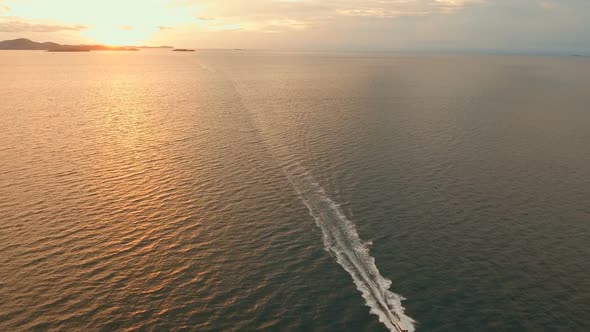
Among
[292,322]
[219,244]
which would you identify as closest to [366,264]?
[292,322]

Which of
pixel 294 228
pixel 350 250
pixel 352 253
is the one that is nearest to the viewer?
pixel 352 253

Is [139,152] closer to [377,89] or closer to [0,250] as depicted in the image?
[0,250]

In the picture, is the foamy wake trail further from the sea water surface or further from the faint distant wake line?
the sea water surface

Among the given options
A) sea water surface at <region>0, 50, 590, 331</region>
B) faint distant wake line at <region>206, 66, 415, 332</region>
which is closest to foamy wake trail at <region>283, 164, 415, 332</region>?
faint distant wake line at <region>206, 66, 415, 332</region>

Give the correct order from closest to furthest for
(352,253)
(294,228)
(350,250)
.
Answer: (352,253)
(350,250)
(294,228)

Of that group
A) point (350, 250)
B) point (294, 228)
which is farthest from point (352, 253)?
point (294, 228)

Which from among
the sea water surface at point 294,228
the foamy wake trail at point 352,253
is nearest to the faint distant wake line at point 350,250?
the foamy wake trail at point 352,253

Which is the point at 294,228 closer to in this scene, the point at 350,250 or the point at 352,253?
the point at 350,250
